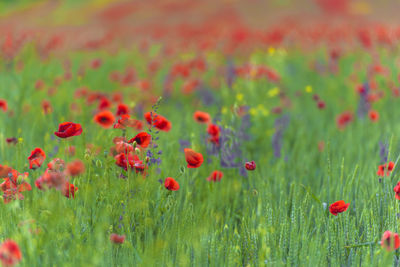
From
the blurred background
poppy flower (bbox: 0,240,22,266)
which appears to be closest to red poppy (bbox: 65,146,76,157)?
poppy flower (bbox: 0,240,22,266)

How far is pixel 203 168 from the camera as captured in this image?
1.95 metres

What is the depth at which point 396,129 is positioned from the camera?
2482mm

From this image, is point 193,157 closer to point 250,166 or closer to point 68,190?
point 250,166

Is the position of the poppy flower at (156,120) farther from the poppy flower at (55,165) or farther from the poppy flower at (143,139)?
the poppy flower at (55,165)

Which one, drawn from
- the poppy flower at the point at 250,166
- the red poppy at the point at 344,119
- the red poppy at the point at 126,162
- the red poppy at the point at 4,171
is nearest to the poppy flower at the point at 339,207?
the poppy flower at the point at 250,166

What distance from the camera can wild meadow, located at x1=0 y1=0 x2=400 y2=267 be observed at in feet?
4.01

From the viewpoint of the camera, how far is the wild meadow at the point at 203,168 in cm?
122

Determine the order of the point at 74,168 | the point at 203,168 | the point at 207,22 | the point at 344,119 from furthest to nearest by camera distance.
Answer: the point at 207,22 → the point at 344,119 → the point at 203,168 → the point at 74,168

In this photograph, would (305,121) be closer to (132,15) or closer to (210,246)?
(210,246)

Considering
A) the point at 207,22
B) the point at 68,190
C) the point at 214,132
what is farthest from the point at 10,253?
the point at 207,22

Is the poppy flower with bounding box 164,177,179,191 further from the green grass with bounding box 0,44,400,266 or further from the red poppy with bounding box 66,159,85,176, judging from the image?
the red poppy with bounding box 66,159,85,176

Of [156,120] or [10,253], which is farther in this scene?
[156,120]

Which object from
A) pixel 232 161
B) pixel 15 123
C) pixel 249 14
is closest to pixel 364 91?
pixel 232 161

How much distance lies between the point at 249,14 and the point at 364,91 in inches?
364
